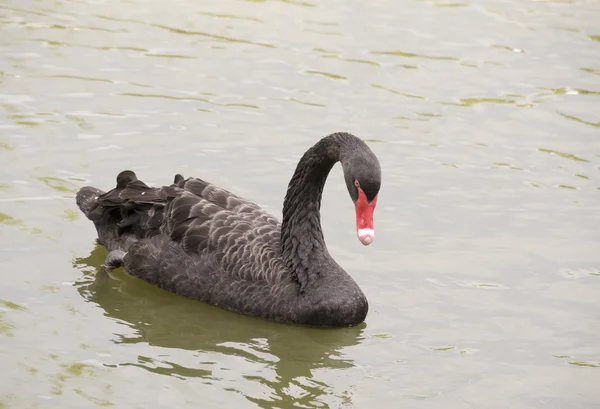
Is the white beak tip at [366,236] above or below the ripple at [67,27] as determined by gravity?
below

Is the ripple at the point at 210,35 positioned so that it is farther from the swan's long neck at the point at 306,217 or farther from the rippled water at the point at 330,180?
the swan's long neck at the point at 306,217

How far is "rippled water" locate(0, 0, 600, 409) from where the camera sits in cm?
706

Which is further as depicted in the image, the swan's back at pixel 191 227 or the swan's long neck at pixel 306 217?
the swan's back at pixel 191 227

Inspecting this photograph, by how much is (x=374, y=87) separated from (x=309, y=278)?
452 cm

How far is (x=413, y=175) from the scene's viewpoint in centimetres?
1016

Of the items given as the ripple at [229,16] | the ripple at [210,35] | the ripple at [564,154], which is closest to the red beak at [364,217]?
the ripple at [564,154]

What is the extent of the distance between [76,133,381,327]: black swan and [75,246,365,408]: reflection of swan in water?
84 mm

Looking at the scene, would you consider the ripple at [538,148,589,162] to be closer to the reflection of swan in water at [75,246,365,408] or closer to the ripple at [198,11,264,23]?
the reflection of swan in water at [75,246,365,408]

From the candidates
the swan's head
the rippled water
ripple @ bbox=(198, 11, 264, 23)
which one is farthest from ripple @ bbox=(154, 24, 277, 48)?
the swan's head

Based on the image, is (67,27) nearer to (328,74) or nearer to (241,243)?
(328,74)

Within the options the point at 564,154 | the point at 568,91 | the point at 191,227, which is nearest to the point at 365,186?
the point at 191,227

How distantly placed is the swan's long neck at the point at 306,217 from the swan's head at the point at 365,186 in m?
0.48

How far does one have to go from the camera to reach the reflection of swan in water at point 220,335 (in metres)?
6.98

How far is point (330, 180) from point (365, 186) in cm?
295
